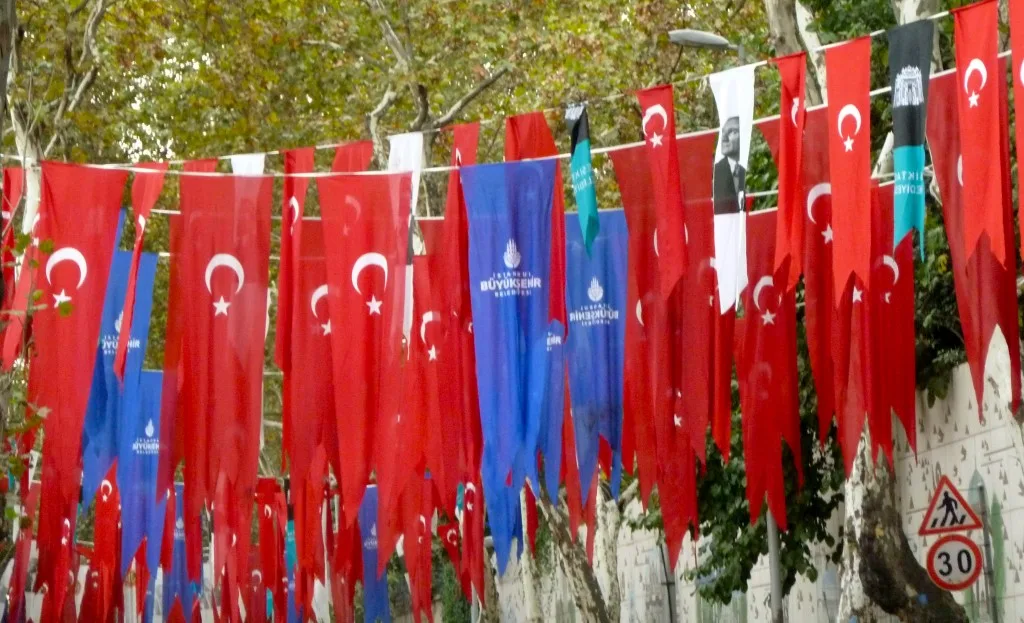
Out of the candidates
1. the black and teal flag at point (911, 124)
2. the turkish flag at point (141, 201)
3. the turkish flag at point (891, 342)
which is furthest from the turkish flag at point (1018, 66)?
the turkish flag at point (141, 201)

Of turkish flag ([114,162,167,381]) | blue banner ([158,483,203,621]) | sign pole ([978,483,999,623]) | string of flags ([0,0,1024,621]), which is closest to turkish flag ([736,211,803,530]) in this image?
string of flags ([0,0,1024,621])

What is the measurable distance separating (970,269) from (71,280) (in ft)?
23.5

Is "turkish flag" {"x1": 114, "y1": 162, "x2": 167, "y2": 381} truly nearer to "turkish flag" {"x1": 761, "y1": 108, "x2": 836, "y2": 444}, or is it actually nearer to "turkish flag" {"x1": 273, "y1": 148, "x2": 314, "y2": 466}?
"turkish flag" {"x1": 273, "y1": 148, "x2": 314, "y2": 466}

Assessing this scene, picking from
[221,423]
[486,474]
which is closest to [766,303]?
[486,474]

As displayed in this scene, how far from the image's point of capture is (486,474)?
45.2 ft

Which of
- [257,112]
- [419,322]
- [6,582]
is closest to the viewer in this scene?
[419,322]

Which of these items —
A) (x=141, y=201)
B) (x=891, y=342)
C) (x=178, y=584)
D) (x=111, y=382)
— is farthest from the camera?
(x=178, y=584)

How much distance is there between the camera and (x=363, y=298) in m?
14.0

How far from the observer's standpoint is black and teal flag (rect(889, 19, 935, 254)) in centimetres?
1114

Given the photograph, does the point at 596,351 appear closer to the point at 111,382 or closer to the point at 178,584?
the point at 111,382

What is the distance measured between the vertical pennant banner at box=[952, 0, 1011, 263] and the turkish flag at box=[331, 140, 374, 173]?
523 centimetres

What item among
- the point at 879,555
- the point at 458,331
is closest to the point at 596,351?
the point at 458,331

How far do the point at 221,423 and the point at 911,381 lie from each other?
18.3ft

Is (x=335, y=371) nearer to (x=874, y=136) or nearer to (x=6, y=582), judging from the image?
(x=874, y=136)
